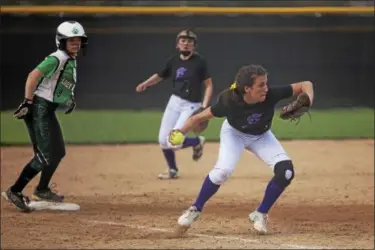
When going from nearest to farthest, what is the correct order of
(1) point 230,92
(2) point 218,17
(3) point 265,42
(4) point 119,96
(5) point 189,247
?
(1) point 230,92, (5) point 189,247, (2) point 218,17, (3) point 265,42, (4) point 119,96

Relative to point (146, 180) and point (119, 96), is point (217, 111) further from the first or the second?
point (146, 180)

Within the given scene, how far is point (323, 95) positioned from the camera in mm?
7629

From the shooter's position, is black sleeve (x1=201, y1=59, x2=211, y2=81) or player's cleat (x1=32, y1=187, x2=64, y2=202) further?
black sleeve (x1=201, y1=59, x2=211, y2=81)

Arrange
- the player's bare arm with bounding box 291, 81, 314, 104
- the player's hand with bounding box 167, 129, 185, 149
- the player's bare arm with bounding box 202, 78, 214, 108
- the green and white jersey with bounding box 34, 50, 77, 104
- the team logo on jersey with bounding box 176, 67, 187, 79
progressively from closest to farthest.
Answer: the player's bare arm with bounding box 291, 81, 314, 104, the green and white jersey with bounding box 34, 50, 77, 104, the player's hand with bounding box 167, 129, 185, 149, the team logo on jersey with bounding box 176, 67, 187, 79, the player's bare arm with bounding box 202, 78, 214, 108

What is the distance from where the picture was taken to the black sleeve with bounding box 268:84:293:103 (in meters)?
5.25

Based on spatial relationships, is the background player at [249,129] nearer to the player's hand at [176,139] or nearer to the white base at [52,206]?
the player's hand at [176,139]

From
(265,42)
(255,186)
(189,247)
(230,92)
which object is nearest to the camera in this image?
(230,92)

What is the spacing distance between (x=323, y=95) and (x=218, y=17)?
142 cm

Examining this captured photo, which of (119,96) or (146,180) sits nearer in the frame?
(119,96)

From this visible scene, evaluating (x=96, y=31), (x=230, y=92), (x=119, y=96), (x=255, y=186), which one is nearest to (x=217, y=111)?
(x=230, y=92)

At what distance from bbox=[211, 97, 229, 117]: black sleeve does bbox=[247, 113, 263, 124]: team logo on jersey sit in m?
0.15

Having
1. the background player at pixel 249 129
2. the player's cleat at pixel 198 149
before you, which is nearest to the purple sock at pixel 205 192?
the background player at pixel 249 129

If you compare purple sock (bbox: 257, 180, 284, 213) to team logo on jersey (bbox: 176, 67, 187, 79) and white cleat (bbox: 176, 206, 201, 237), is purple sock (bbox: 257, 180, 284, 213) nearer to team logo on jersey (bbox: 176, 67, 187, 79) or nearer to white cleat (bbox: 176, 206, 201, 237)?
white cleat (bbox: 176, 206, 201, 237)

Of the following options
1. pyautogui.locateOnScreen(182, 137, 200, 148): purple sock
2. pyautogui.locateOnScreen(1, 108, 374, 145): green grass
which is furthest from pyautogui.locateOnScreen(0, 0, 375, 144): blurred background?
pyautogui.locateOnScreen(1, 108, 374, 145): green grass
